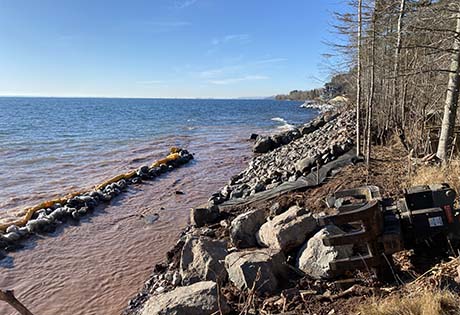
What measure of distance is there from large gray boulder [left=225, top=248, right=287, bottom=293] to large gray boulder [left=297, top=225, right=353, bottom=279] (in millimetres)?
243

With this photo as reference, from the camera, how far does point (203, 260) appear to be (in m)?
4.05

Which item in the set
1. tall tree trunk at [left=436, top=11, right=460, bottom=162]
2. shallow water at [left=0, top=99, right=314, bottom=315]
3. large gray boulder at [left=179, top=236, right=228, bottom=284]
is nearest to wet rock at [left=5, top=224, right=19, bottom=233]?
shallow water at [left=0, top=99, right=314, bottom=315]

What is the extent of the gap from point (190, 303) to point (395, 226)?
6.47ft

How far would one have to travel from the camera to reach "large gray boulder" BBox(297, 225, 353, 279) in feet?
10.7

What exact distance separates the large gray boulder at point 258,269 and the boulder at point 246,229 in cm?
91

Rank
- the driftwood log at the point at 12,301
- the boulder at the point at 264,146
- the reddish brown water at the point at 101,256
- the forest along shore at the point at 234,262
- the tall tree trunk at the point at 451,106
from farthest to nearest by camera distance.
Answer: the boulder at the point at 264,146 → the tall tree trunk at the point at 451,106 → the reddish brown water at the point at 101,256 → the forest along shore at the point at 234,262 → the driftwood log at the point at 12,301

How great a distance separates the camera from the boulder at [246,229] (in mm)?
4641

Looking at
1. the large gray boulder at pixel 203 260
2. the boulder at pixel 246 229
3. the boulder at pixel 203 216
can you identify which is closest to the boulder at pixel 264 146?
the boulder at pixel 203 216

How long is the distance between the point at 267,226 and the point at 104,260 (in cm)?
309

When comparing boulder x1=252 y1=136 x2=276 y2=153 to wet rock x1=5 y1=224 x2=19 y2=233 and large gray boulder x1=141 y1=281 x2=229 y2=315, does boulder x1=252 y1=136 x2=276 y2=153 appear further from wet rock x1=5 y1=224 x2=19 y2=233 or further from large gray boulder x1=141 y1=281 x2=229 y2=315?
large gray boulder x1=141 y1=281 x2=229 y2=315

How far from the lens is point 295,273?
3.60 meters

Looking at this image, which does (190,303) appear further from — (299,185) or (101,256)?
(299,185)

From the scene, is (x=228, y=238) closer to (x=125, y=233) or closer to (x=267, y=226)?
(x=267, y=226)

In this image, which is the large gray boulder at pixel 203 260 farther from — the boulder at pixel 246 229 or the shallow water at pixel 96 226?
the shallow water at pixel 96 226
